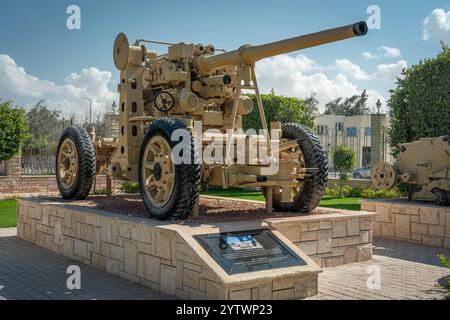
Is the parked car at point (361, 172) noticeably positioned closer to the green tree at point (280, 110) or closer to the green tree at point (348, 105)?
the green tree at point (280, 110)

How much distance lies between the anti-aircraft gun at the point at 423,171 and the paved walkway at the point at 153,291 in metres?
1.47

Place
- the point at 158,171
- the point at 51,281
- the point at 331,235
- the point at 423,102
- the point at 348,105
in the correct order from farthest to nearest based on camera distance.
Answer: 1. the point at 348,105
2. the point at 423,102
3. the point at 331,235
4. the point at 158,171
5. the point at 51,281

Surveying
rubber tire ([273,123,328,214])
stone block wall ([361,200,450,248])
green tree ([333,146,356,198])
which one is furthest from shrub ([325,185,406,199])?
rubber tire ([273,123,328,214])

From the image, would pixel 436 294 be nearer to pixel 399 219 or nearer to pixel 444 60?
pixel 399 219

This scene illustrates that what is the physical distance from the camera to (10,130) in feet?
66.8

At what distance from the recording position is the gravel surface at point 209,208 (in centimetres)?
795

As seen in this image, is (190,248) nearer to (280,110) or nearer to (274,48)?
(274,48)

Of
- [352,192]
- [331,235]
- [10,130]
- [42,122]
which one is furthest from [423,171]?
[42,122]

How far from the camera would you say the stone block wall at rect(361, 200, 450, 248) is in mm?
10016

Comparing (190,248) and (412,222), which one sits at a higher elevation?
(190,248)

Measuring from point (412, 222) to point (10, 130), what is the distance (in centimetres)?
1526

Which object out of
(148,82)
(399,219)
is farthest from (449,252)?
(148,82)

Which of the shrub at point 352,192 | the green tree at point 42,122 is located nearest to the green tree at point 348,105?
the green tree at point 42,122

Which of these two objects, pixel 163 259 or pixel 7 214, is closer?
pixel 163 259
